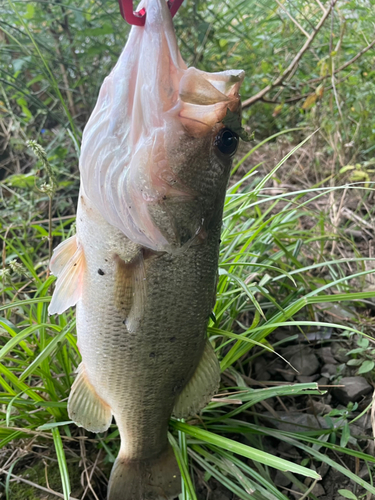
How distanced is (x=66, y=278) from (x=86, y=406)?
481 millimetres

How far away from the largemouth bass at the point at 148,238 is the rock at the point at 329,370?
3.13 feet

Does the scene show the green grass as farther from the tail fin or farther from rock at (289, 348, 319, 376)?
rock at (289, 348, 319, 376)

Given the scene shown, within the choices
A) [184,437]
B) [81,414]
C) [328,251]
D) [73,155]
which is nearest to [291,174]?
[328,251]

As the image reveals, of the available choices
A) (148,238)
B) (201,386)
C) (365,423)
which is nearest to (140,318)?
(148,238)

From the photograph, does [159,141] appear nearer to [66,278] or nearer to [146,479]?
[66,278]

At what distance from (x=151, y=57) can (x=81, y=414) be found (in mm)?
1148

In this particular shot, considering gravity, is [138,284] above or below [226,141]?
below

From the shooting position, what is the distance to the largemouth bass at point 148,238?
Answer: 92 centimetres

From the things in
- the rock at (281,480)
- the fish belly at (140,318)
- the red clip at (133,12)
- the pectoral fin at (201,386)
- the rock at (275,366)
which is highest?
the red clip at (133,12)

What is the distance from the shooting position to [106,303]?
3.58 feet

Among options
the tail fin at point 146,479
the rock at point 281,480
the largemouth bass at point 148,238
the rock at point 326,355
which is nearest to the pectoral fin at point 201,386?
the largemouth bass at point 148,238

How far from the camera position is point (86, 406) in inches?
50.7

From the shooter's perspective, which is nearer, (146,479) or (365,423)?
(146,479)

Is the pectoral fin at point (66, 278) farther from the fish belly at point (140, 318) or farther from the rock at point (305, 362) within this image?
the rock at point (305, 362)
